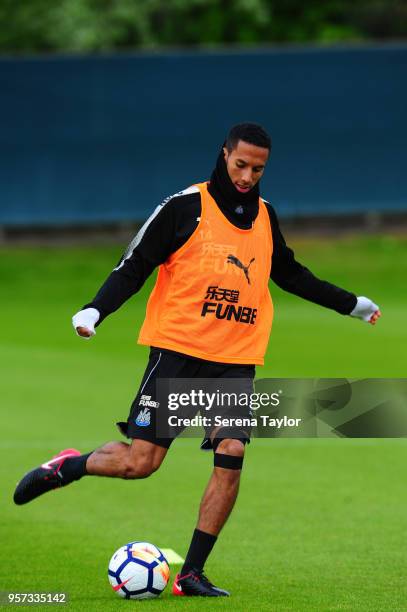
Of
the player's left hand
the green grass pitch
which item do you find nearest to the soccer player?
the green grass pitch

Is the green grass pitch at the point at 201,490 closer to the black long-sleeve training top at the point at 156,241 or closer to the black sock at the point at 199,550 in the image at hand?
the black sock at the point at 199,550

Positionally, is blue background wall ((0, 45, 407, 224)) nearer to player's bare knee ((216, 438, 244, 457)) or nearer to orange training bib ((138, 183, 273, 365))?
orange training bib ((138, 183, 273, 365))

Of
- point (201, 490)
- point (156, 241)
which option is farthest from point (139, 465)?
point (201, 490)

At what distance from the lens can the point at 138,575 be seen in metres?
7.72

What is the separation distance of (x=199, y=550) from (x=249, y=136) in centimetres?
225

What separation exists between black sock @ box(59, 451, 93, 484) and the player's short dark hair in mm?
1926

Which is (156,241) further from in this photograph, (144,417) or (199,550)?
(199,550)

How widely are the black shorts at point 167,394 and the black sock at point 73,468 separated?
0.36m

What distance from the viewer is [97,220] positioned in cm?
2920

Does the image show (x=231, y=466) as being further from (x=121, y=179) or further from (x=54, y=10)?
(x=54, y=10)

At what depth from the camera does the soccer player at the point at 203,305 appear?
308 inches

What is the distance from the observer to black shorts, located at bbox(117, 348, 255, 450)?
785cm

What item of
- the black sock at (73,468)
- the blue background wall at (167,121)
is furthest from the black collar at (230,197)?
the blue background wall at (167,121)

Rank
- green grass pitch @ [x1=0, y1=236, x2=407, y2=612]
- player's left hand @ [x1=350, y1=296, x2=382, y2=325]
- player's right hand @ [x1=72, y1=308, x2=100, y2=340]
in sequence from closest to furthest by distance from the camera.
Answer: player's right hand @ [x1=72, y1=308, x2=100, y2=340], green grass pitch @ [x1=0, y1=236, x2=407, y2=612], player's left hand @ [x1=350, y1=296, x2=382, y2=325]
